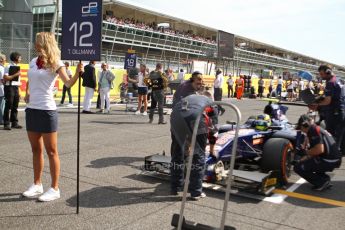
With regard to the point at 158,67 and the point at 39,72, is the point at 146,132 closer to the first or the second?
the point at 158,67

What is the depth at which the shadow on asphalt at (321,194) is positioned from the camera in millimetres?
4926

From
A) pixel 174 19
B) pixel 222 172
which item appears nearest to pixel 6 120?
pixel 222 172

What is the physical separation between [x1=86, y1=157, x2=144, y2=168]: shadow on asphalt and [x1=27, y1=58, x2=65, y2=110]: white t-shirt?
198cm

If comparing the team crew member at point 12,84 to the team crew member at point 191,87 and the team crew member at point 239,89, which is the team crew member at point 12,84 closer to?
the team crew member at point 191,87

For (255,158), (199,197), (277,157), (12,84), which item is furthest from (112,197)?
(12,84)

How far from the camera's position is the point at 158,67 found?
450 inches

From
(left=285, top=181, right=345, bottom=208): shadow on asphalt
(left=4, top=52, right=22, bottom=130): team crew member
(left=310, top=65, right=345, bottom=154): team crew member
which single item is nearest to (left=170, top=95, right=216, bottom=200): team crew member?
(left=285, top=181, right=345, bottom=208): shadow on asphalt

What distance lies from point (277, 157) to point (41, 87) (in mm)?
3225

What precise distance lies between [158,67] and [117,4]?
2701cm

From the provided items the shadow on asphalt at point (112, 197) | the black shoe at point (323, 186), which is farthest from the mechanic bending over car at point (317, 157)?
the shadow on asphalt at point (112, 197)

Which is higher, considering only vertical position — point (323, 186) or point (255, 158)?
point (255, 158)

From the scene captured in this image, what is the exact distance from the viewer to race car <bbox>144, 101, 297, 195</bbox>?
519cm

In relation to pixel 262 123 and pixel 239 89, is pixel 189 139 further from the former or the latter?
pixel 239 89

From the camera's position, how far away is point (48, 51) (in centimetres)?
428
